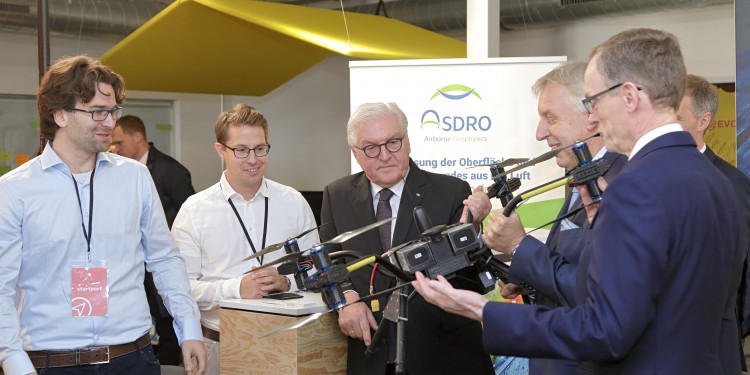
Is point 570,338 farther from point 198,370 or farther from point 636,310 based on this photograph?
point 198,370

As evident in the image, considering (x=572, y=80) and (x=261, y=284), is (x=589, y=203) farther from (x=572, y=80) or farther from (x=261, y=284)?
(x=261, y=284)

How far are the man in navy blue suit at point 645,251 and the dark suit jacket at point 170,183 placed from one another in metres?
4.69

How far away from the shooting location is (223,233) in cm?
341

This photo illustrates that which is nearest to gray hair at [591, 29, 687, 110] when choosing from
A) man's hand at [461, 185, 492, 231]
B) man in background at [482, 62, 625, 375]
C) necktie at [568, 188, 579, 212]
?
man in background at [482, 62, 625, 375]

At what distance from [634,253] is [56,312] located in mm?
1696

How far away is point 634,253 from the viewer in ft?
5.12

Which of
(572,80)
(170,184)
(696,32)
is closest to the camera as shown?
(572,80)

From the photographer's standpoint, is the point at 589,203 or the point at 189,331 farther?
the point at 189,331

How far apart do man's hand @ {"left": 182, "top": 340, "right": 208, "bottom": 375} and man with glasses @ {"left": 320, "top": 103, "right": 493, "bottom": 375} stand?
0.46 metres

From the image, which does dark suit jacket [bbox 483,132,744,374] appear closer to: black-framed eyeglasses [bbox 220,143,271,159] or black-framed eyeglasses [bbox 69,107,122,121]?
black-framed eyeglasses [bbox 69,107,122,121]

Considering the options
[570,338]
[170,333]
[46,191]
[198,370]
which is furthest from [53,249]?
[170,333]

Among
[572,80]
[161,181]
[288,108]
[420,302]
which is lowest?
[420,302]

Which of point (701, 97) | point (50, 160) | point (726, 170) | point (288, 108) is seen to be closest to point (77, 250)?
point (50, 160)

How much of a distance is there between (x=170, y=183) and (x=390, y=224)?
362cm
